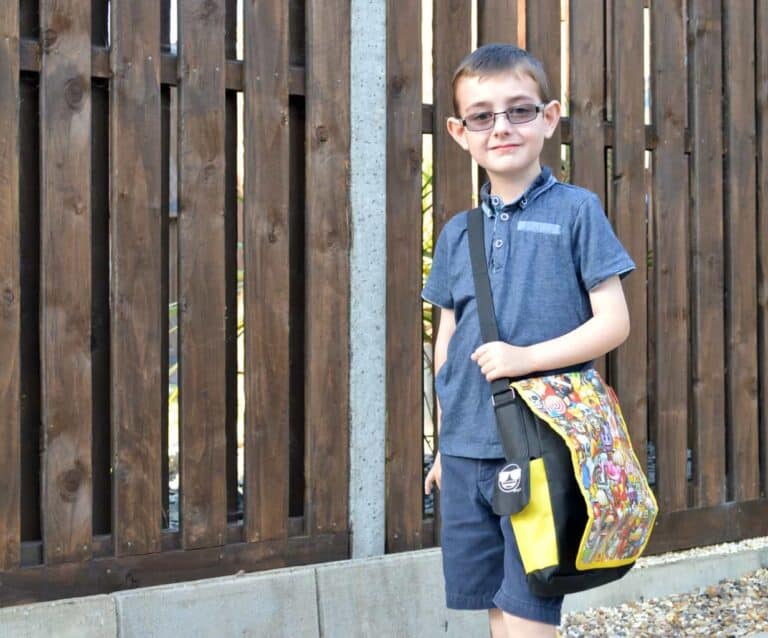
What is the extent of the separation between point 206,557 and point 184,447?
0.36 meters

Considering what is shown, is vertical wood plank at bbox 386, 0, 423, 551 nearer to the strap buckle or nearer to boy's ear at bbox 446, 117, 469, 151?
boy's ear at bbox 446, 117, 469, 151

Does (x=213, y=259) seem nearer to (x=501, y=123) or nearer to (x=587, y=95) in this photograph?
(x=501, y=123)

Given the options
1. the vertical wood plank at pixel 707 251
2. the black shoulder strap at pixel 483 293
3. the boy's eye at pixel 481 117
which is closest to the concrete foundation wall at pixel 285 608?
the vertical wood plank at pixel 707 251

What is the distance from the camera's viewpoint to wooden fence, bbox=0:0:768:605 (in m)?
3.35

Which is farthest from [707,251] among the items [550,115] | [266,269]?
[550,115]

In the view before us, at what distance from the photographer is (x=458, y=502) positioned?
8.45 ft

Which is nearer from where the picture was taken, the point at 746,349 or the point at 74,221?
the point at 74,221

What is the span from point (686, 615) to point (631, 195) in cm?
163

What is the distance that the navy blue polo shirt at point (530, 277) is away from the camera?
248cm

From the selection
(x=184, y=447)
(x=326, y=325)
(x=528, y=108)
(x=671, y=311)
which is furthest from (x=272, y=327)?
(x=671, y=311)

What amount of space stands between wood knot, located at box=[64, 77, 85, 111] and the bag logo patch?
1.78m

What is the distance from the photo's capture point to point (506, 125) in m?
2.49

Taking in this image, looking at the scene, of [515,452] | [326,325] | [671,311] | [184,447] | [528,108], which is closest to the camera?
[515,452]

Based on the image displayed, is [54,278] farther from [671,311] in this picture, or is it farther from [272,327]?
[671,311]
